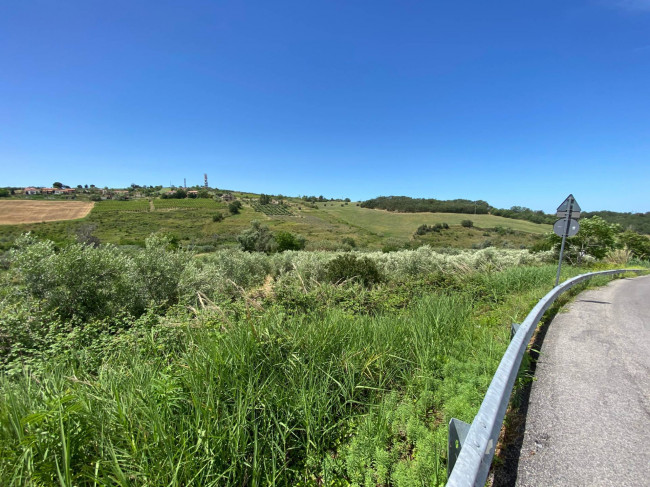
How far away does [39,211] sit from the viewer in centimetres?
7450

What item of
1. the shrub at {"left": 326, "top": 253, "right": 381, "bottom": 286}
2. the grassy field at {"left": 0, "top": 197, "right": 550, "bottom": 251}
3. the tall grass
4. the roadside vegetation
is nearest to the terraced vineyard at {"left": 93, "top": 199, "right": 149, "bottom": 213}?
the grassy field at {"left": 0, "top": 197, "right": 550, "bottom": 251}

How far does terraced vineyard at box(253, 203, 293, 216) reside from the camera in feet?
318

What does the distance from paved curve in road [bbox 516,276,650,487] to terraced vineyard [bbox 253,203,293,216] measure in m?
94.2

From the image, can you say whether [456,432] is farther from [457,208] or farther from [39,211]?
[457,208]

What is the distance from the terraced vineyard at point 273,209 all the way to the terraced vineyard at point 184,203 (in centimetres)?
1531

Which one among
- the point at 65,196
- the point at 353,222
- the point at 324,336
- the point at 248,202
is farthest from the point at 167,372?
the point at 65,196

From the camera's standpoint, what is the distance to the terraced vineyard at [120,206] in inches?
3392

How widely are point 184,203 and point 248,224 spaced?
42453mm

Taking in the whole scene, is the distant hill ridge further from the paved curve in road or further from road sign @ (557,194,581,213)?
the paved curve in road

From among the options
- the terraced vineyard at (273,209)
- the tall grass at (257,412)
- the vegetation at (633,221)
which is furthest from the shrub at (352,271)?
the terraced vineyard at (273,209)

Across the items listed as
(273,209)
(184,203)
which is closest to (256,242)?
(273,209)

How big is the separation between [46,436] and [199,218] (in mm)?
90966

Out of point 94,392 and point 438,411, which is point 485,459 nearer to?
point 438,411

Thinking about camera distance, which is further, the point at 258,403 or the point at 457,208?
the point at 457,208
